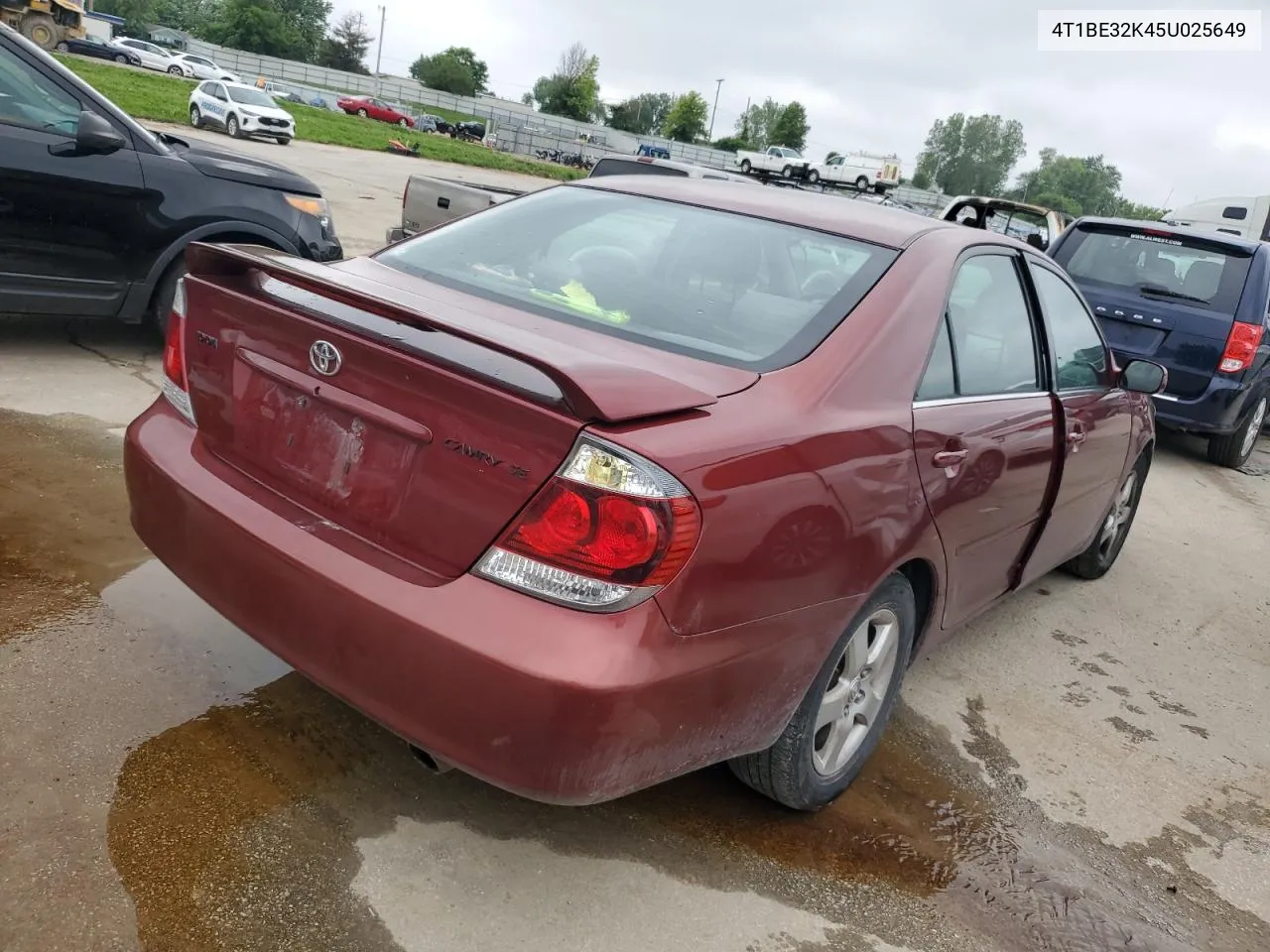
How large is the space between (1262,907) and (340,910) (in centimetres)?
239

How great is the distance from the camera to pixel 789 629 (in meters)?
2.26

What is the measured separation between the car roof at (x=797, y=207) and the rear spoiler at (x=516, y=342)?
1013 millimetres

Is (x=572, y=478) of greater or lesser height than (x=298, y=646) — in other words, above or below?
above

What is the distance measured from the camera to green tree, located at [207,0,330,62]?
89.8m

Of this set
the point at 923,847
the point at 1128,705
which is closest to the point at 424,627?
the point at 923,847

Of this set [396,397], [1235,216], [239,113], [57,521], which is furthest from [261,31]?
[396,397]

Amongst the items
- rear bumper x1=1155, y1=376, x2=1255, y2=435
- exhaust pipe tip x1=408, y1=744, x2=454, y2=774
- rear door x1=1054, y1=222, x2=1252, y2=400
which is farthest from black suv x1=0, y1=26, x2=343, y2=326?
rear bumper x1=1155, y1=376, x2=1255, y2=435

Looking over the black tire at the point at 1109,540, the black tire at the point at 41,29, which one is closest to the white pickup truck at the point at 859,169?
the black tire at the point at 41,29

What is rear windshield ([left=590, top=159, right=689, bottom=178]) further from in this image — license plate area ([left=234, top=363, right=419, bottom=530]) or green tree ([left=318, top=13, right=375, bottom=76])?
green tree ([left=318, top=13, right=375, bottom=76])

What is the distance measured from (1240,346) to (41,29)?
181 feet

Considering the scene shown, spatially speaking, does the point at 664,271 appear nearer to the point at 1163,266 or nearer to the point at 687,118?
the point at 1163,266

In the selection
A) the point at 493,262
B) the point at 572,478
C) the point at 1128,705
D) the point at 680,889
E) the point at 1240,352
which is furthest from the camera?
the point at 1240,352

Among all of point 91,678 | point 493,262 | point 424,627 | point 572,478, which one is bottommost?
point 91,678

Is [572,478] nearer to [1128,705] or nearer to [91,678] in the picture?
[91,678]
